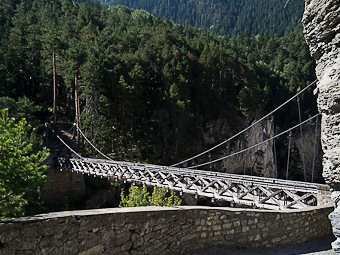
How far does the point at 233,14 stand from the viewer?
105312mm

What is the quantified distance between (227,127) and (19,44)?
2131 centimetres

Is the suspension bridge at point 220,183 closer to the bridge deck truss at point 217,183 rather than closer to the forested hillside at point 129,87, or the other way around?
the bridge deck truss at point 217,183

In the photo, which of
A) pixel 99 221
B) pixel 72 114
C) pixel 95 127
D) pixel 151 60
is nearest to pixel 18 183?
pixel 99 221

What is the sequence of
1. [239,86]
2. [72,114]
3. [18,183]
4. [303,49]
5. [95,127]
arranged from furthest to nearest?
1. [303,49]
2. [239,86]
3. [72,114]
4. [95,127]
5. [18,183]

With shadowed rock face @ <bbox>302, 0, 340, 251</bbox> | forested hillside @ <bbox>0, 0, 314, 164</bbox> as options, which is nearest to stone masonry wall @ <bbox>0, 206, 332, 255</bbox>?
shadowed rock face @ <bbox>302, 0, 340, 251</bbox>

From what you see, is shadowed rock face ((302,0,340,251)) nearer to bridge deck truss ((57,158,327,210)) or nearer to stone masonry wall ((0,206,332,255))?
stone masonry wall ((0,206,332,255))

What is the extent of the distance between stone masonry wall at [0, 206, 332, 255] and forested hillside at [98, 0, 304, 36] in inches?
3388

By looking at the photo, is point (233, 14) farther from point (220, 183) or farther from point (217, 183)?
point (220, 183)

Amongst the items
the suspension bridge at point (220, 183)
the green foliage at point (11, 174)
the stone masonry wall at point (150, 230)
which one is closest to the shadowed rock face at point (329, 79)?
the stone masonry wall at point (150, 230)

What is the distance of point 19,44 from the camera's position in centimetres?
2398

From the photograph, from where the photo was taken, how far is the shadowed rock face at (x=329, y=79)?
1.78m

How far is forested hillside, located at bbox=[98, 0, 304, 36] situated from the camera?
297 feet

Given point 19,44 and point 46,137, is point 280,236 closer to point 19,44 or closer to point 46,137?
point 46,137

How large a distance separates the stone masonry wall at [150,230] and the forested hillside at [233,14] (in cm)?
8606
